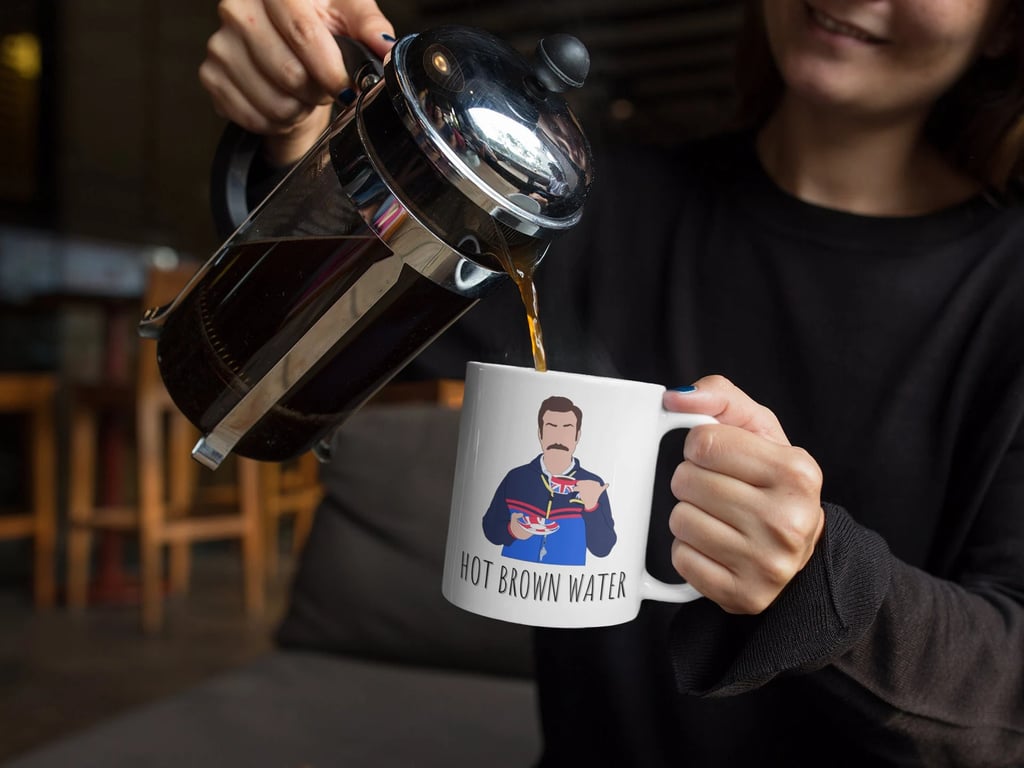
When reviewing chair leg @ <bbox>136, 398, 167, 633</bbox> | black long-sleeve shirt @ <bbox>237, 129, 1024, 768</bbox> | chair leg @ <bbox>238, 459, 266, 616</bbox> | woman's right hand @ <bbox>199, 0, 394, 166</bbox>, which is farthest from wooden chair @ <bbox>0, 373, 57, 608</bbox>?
woman's right hand @ <bbox>199, 0, 394, 166</bbox>

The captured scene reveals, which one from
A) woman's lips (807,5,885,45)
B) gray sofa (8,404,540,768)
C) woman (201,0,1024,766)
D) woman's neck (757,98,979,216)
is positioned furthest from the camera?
gray sofa (8,404,540,768)

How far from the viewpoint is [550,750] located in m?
0.89

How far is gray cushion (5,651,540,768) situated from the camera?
3.69 feet

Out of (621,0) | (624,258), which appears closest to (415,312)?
(624,258)

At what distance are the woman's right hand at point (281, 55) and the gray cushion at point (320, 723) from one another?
808 mm

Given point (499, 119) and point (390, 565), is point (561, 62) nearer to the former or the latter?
point (499, 119)

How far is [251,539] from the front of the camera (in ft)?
10.9

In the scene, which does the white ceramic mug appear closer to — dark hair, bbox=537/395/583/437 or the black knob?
dark hair, bbox=537/395/583/437

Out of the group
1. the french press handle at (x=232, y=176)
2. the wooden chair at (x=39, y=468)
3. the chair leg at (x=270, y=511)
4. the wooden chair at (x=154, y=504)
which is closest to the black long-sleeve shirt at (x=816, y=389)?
the french press handle at (x=232, y=176)

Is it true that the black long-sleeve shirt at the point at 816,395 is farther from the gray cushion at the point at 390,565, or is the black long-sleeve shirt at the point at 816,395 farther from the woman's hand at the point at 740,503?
the gray cushion at the point at 390,565

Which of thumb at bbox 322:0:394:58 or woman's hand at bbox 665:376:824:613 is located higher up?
thumb at bbox 322:0:394:58

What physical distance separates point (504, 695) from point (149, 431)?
2105mm

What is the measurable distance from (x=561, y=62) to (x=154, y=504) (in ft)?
9.51

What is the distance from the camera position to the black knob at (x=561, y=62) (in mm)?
489
